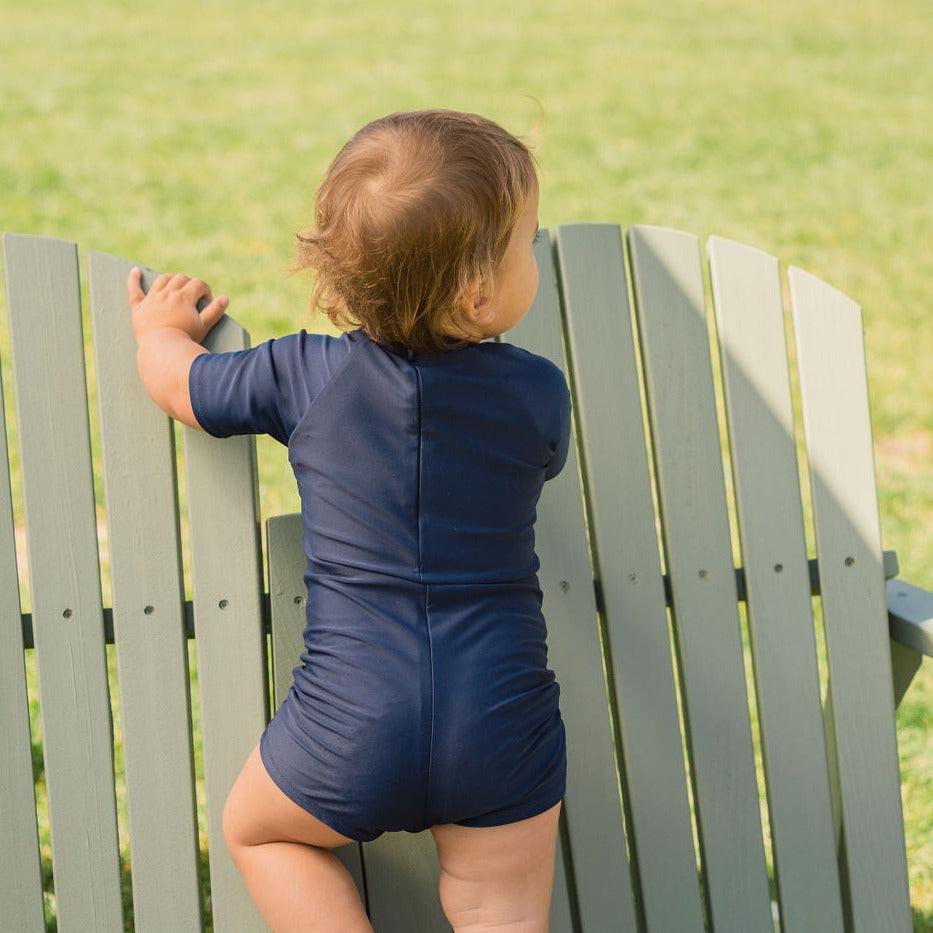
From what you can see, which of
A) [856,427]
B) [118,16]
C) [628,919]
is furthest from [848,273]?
[118,16]

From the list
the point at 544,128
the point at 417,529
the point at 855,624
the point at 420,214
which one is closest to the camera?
the point at 420,214

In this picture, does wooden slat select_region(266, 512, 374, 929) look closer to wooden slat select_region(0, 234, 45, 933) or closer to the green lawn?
wooden slat select_region(0, 234, 45, 933)

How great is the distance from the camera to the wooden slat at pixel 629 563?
7.91ft

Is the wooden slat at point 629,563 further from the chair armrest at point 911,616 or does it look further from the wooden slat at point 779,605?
the chair armrest at point 911,616

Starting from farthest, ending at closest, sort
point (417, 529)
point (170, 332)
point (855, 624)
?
point (855, 624), point (170, 332), point (417, 529)

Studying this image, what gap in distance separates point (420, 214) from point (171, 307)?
1.77 ft

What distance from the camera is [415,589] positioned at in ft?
6.35

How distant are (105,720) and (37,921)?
0.34 metres

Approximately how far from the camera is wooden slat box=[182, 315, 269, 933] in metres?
2.24

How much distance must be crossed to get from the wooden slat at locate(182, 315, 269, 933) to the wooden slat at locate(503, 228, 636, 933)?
1.60 ft

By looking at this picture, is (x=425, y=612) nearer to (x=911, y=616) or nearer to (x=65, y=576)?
(x=65, y=576)

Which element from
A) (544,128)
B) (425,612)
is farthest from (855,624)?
(544,128)

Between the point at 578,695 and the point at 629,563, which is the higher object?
the point at 629,563

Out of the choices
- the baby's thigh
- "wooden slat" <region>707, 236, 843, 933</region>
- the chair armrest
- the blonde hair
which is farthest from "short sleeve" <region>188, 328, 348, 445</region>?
the chair armrest
